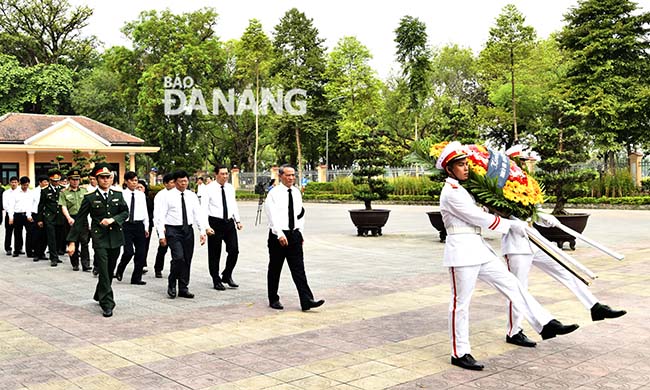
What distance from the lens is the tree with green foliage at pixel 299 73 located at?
4881 centimetres

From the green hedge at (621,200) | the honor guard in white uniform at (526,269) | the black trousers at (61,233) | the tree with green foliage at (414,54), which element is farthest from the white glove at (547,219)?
the tree with green foliage at (414,54)

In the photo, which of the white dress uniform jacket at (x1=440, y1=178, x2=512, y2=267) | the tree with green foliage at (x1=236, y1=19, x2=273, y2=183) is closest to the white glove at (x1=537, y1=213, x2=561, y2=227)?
the white dress uniform jacket at (x1=440, y1=178, x2=512, y2=267)

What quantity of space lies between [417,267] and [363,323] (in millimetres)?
4435

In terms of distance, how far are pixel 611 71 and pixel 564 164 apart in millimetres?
24868

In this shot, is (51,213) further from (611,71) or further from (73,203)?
(611,71)

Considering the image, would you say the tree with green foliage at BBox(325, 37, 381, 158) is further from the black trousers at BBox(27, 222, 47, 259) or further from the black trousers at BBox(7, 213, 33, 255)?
the black trousers at BBox(27, 222, 47, 259)

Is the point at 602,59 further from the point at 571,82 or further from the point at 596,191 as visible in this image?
the point at 596,191

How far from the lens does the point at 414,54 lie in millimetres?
44094

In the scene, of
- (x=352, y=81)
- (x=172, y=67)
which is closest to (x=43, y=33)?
(x=172, y=67)

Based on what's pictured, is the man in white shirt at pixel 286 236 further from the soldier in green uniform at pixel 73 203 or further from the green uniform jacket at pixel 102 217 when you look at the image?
the soldier in green uniform at pixel 73 203

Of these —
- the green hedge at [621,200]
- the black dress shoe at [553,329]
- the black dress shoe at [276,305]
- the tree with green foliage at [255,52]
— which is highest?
the tree with green foliage at [255,52]

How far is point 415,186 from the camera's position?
115ft

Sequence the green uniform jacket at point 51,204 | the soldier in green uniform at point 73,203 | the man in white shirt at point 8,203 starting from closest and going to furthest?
the soldier in green uniform at point 73,203
the green uniform jacket at point 51,204
the man in white shirt at point 8,203

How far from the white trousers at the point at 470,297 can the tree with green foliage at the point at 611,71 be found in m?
31.9
